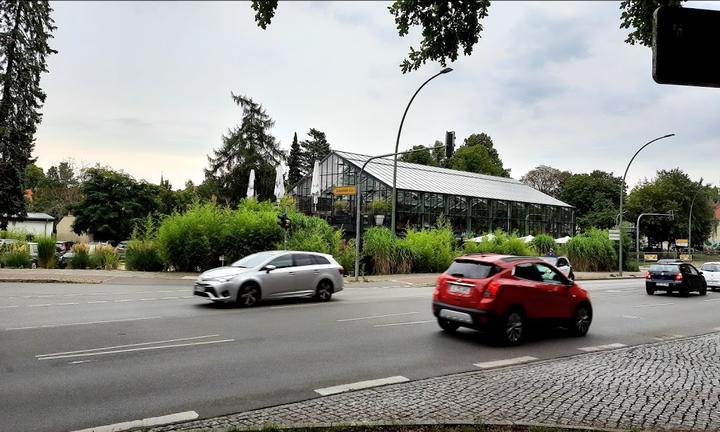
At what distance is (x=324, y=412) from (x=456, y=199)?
4317cm

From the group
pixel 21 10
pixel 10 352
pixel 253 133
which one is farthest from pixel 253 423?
pixel 253 133

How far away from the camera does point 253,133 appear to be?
208ft

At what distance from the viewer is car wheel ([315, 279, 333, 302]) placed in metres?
16.4

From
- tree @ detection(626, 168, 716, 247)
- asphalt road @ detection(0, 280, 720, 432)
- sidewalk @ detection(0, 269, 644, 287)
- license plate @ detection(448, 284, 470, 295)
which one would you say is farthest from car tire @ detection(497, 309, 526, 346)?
tree @ detection(626, 168, 716, 247)

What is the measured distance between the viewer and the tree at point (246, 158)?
61812 millimetres

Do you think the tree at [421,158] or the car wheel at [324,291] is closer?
the car wheel at [324,291]

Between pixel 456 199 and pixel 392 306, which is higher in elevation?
pixel 456 199

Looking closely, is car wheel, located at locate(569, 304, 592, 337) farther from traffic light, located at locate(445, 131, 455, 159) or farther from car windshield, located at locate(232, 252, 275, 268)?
traffic light, located at locate(445, 131, 455, 159)

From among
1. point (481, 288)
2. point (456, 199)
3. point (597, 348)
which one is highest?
point (456, 199)

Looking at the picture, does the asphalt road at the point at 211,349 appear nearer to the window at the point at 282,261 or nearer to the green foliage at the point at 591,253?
the window at the point at 282,261

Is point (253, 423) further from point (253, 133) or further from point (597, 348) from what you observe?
point (253, 133)

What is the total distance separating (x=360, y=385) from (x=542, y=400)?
2.15 m

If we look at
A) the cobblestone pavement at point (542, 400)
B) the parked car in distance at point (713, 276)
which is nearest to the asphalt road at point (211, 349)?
the cobblestone pavement at point (542, 400)

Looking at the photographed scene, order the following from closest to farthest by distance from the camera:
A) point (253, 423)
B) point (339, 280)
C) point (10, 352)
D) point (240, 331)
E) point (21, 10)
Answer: point (253, 423) < point (10, 352) < point (240, 331) < point (339, 280) < point (21, 10)
